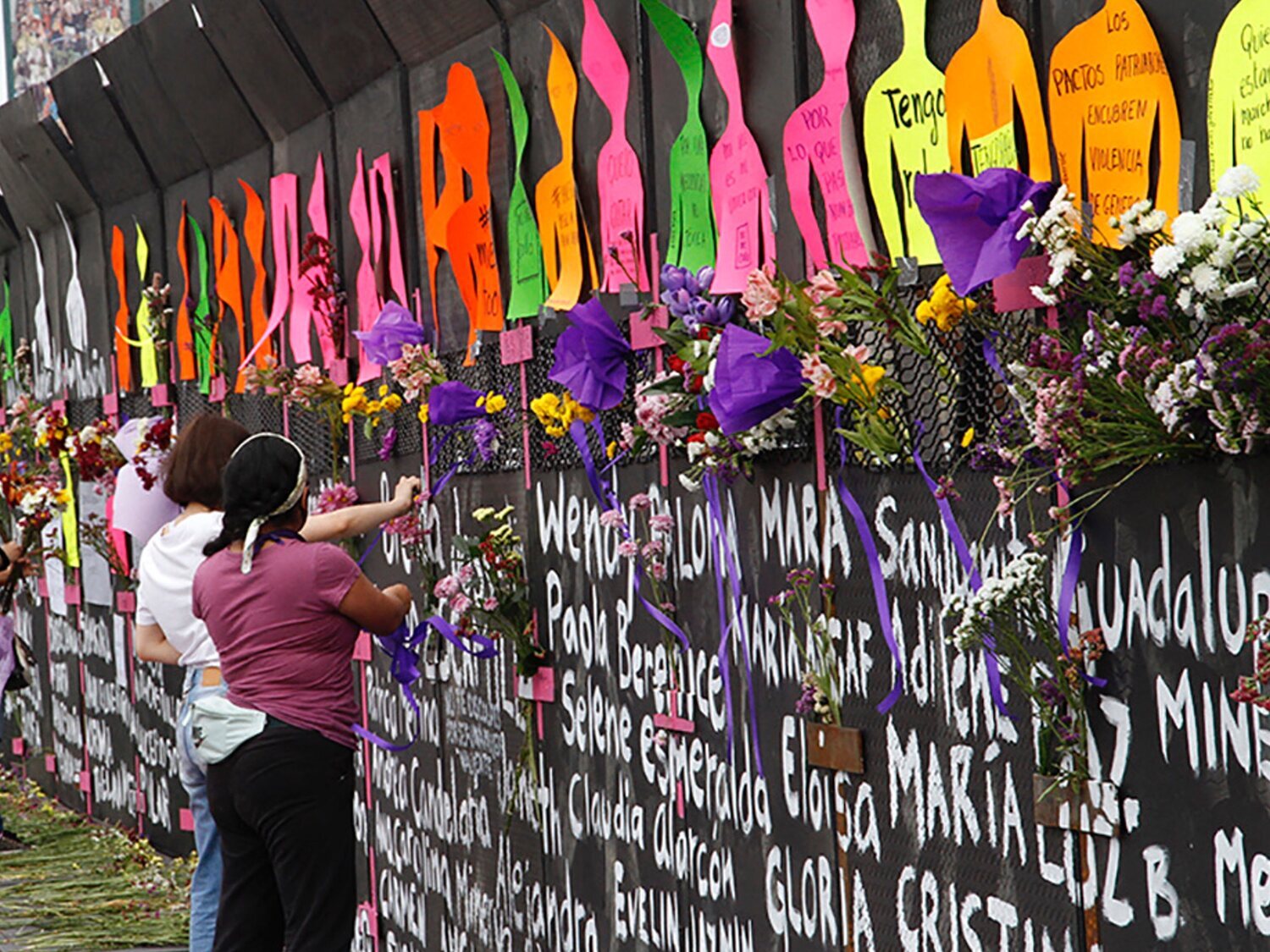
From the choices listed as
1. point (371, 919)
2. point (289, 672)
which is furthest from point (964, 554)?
point (371, 919)

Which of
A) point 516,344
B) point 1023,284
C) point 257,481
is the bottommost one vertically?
point 257,481

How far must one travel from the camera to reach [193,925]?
568cm

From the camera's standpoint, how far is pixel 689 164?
163 inches

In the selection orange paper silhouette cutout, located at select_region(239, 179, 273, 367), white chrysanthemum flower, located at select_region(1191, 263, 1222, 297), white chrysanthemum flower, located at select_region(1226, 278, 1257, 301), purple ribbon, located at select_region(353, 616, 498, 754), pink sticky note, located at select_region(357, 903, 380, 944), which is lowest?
pink sticky note, located at select_region(357, 903, 380, 944)

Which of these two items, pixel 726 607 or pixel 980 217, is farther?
pixel 726 607

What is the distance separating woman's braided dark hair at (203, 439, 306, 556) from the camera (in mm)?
4535

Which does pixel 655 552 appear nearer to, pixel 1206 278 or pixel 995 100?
pixel 995 100

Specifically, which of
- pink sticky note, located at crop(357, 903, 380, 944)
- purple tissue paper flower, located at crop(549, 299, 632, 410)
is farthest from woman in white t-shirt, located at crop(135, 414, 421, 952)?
purple tissue paper flower, located at crop(549, 299, 632, 410)

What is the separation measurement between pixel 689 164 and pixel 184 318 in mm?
4078

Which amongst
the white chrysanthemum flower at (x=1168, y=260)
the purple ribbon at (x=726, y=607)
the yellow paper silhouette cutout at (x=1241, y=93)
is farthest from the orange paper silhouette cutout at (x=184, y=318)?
the white chrysanthemum flower at (x=1168, y=260)

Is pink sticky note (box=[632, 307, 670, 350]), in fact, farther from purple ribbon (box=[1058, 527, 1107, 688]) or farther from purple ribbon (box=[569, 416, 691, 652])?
purple ribbon (box=[1058, 527, 1107, 688])

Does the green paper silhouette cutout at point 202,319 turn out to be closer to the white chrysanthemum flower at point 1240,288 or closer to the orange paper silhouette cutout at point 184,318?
the orange paper silhouette cutout at point 184,318

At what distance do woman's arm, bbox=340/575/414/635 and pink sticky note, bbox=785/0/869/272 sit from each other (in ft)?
4.77

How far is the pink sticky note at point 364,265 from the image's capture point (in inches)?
233
